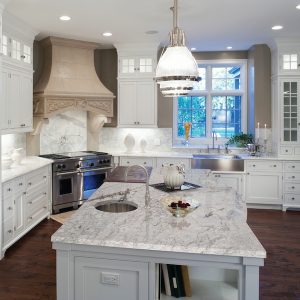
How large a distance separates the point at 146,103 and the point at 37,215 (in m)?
2.77

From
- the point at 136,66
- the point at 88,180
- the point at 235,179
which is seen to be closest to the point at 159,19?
the point at 136,66

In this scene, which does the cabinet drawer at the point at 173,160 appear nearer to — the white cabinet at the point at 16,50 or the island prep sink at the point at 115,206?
the white cabinet at the point at 16,50

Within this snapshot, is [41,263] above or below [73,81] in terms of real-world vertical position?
below

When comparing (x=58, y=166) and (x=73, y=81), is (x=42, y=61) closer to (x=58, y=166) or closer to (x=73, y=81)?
(x=73, y=81)

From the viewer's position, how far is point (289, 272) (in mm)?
3484

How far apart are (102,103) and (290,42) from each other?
11.2 feet

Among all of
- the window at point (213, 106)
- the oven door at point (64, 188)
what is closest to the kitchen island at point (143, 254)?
the oven door at point (64, 188)

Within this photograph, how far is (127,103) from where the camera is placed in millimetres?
6320

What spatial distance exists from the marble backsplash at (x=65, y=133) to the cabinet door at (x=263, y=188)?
3174mm

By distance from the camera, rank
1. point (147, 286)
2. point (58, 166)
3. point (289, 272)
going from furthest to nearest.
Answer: point (58, 166)
point (289, 272)
point (147, 286)

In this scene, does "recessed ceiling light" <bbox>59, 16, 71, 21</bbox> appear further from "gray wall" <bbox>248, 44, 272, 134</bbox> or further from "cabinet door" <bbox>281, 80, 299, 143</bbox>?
"cabinet door" <bbox>281, 80, 299, 143</bbox>

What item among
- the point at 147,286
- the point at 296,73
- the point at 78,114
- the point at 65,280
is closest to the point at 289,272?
the point at 147,286

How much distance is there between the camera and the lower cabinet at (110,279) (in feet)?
6.40

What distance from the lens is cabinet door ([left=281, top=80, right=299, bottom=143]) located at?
5.84m
